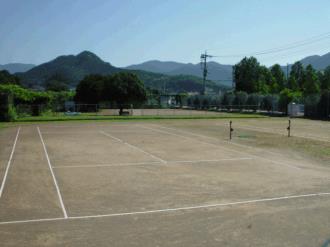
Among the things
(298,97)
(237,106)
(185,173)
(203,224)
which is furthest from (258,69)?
(203,224)

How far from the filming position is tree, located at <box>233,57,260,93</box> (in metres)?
96.1

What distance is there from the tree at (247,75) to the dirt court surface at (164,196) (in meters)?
75.0

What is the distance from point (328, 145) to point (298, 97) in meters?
37.5

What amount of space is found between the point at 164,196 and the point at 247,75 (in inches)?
3501

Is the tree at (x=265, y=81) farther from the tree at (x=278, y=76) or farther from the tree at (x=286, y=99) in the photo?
the tree at (x=286, y=99)

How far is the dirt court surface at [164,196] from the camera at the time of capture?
8.52 metres

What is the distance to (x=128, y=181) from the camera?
1395 cm

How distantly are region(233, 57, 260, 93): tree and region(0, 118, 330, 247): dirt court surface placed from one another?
75.0 m

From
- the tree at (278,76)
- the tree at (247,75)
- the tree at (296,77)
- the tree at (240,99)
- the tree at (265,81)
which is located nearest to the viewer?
the tree at (240,99)

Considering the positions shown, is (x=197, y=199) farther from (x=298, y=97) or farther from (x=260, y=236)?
(x=298, y=97)

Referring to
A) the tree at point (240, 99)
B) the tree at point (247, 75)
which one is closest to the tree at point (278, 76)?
the tree at point (247, 75)

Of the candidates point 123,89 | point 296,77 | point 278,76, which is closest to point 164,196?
point 123,89

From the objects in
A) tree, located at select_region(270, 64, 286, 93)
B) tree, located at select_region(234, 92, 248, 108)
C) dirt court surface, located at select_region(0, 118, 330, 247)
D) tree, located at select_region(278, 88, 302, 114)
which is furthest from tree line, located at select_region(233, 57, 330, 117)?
dirt court surface, located at select_region(0, 118, 330, 247)

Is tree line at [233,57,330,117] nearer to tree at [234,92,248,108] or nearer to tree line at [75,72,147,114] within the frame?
tree at [234,92,248,108]
